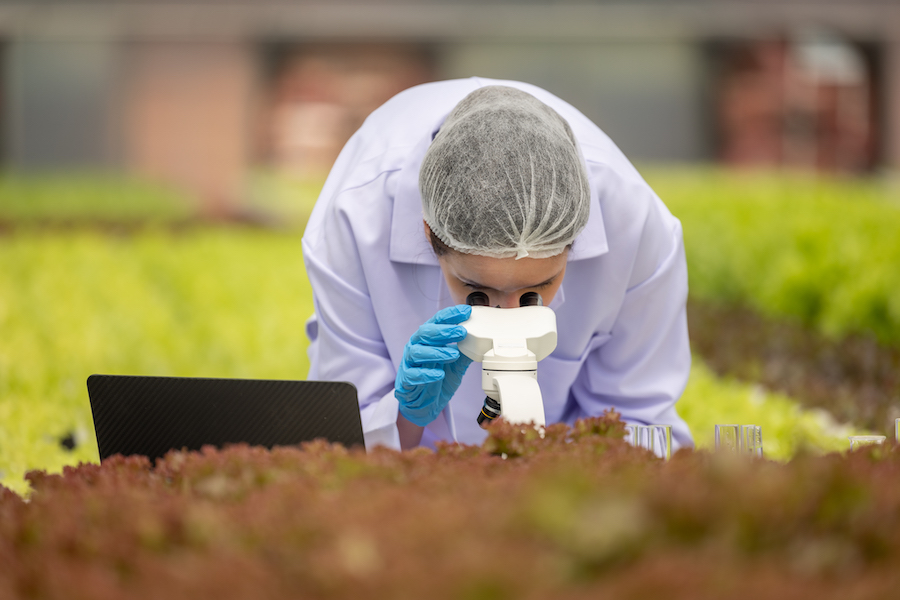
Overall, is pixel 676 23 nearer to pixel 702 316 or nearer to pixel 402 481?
pixel 702 316

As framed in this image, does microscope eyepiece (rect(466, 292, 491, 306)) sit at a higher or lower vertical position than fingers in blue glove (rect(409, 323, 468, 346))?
higher

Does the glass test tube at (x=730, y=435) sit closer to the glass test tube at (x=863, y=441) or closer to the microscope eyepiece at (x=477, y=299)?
the glass test tube at (x=863, y=441)

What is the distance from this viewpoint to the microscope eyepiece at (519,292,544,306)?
185 cm

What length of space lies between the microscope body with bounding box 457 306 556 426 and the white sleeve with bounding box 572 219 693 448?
2.00ft

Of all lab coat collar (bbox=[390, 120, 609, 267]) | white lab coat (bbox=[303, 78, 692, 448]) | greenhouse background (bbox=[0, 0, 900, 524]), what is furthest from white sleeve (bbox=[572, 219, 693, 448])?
greenhouse background (bbox=[0, 0, 900, 524])

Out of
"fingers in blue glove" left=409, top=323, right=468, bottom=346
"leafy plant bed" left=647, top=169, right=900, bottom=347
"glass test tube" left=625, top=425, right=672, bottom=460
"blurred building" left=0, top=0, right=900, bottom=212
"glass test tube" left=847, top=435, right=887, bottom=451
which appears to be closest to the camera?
"glass test tube" left=847, top=435, right=887, bottom=451

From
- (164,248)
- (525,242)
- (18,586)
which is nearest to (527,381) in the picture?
(525,242)

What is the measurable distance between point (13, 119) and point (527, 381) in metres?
15.6

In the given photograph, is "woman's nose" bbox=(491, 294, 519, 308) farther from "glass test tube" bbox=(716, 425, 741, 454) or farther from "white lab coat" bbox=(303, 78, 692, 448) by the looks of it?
"glass test tube" bbox=(716, 425, 741, 454)

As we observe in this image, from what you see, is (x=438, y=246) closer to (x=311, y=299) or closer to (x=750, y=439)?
(x=750, y=439)

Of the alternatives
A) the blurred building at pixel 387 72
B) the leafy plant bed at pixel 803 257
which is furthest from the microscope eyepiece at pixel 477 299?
the blurred building at pixel 387 72

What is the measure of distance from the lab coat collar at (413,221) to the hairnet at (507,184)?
243mm

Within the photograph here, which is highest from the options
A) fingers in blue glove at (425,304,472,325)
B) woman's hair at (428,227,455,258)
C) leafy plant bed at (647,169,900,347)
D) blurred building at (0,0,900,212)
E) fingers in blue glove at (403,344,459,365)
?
blurred building at (0,0,900,212)

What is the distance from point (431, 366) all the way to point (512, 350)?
0.26 meters
